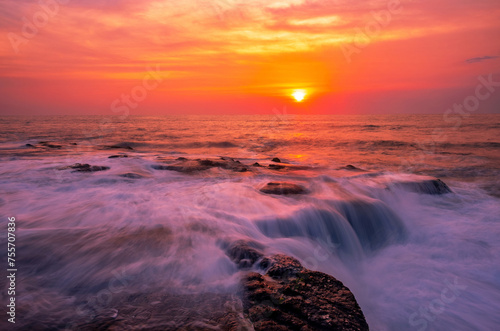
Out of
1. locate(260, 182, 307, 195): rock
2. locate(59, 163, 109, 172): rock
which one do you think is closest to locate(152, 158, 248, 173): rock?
locate(59, 163, 109, 172): rock

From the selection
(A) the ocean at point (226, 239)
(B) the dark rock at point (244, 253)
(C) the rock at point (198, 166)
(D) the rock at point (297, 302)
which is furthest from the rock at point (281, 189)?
(D) the rock at point (297, 302)

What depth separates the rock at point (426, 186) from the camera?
984 centimetres

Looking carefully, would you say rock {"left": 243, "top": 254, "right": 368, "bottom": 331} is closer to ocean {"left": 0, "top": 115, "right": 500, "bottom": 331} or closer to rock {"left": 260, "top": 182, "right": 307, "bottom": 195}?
ocean {"left": 0, "top": 115, "right": 500, "bottom": 331}

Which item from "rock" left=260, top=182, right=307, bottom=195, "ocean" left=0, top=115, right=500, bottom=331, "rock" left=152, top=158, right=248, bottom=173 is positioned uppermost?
"rock" left=152, top=158, right=248, bottom=173

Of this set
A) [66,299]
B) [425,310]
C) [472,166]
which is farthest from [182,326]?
[472,166]

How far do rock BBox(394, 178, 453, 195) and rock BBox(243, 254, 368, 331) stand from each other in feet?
24.2

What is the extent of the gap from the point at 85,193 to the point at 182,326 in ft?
19.5

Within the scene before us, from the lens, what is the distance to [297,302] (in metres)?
3.32

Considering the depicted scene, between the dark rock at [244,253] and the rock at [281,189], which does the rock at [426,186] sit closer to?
the rock at [281,189]

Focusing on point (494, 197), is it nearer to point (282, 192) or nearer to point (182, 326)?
point (282, 192)

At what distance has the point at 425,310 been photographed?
4262mm

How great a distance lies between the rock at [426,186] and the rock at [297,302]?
7.36 m

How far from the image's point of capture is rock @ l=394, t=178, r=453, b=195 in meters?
9.84

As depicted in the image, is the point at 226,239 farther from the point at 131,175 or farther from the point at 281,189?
the point at 131,175
